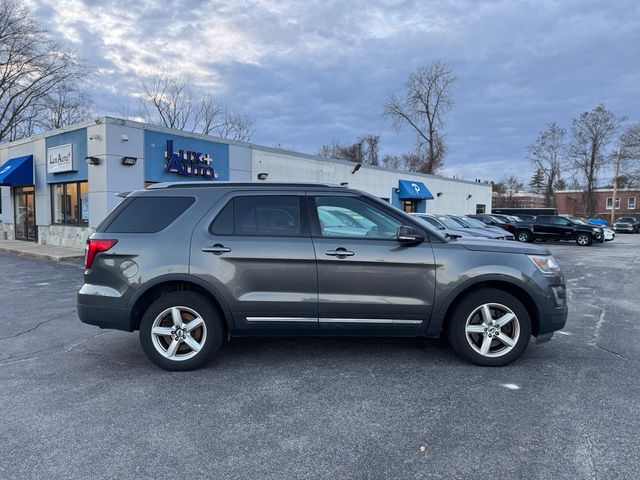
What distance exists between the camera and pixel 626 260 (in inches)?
601

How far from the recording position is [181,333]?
13.6 feet

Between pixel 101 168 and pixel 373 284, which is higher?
pixel 101 168

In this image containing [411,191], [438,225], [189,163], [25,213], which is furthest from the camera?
[411,191]

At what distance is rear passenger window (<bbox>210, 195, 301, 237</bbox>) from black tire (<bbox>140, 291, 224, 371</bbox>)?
0.70 metres

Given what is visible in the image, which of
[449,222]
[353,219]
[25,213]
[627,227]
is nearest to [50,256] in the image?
[25,213]

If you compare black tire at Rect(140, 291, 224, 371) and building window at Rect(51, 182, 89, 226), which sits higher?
building window at Rect(51, 182, 89, 226)

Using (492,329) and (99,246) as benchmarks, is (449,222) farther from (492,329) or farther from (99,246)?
(99,246)

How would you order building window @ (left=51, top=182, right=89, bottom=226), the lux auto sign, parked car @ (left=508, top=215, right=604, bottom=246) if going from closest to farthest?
the lux auto sign < building window @ (left=51, top=182, right=89, bottom=226) < parked car @ (left=508, top=215, right=604, bottom=246)

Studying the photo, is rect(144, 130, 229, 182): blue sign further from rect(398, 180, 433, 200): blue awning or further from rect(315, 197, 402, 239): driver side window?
rect(398, 180, 433, 200): blue awning

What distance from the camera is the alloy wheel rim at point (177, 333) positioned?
163 inches

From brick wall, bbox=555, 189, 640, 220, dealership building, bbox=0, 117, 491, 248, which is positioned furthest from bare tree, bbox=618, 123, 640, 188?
dealership building, bbox=0, 117, 491, 248

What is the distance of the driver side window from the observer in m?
4.23

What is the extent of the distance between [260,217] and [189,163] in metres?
12.4

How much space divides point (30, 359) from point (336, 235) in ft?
11.7
